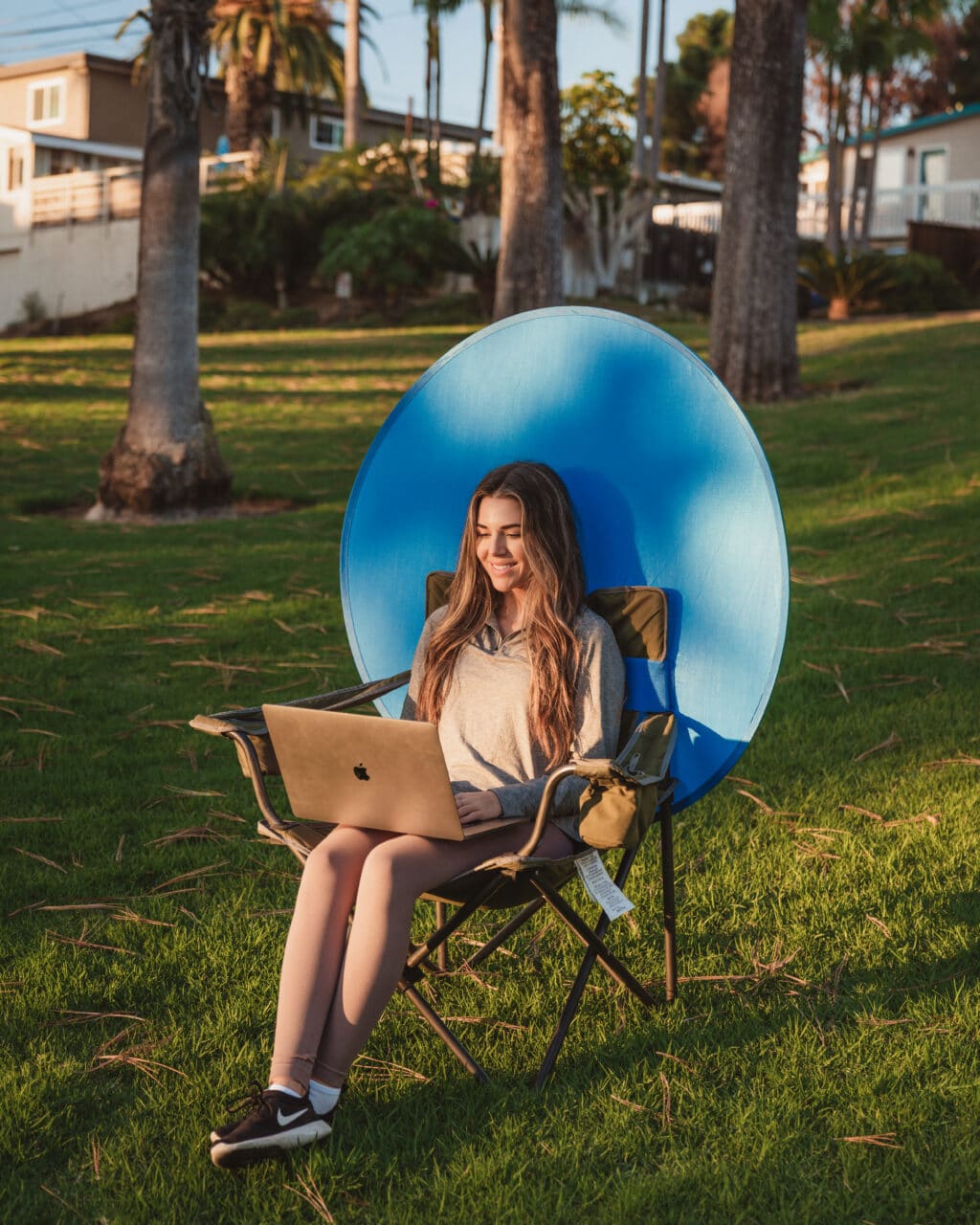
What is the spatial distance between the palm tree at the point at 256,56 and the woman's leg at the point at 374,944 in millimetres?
29998

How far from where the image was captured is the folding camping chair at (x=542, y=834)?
286 centimetres

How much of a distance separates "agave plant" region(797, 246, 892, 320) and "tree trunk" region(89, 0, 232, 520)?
1271 centimetres

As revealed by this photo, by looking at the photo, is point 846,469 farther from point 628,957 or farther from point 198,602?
point 628,957

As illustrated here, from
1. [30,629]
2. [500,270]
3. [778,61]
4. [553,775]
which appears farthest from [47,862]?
[500,270]

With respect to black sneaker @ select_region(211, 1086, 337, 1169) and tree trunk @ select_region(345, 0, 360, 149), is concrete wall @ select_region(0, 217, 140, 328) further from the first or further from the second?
black sneaker @ select_region(211, 1086, 337, 1169)

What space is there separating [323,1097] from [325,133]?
129 ft

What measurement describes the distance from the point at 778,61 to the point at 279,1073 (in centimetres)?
1045

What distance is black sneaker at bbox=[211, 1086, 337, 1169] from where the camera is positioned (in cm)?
253

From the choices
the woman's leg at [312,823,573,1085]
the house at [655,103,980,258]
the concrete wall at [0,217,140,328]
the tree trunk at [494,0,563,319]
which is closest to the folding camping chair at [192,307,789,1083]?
the woman's leg at [312,823,573,1085]

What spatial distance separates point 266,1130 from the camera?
8.38ft

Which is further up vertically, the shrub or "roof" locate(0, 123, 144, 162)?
"roof" locate(0, 123, 144, 162)

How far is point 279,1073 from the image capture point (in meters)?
2.64

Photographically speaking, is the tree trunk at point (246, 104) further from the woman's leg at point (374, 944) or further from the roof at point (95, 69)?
the woman's leg at point (374, 944)

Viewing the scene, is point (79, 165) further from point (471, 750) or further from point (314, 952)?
point (314, 952)
